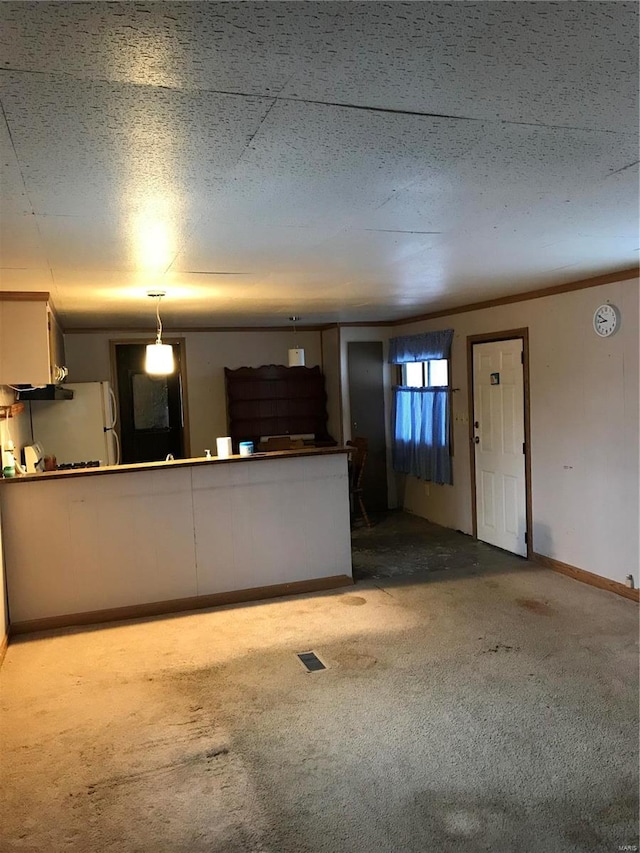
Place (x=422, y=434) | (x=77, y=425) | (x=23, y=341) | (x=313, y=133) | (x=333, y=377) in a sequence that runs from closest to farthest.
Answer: (x=313, y=133) < (x=23, y=341) < (x=77, y=425) < (x=422, y=434) < (x=333, y=377)

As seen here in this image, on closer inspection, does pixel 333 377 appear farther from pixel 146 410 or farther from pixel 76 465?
pixel 76 465

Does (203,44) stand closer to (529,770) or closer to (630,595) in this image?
(529,770)

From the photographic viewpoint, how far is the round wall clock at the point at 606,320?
4355mm

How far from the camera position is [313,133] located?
1711 millimetres

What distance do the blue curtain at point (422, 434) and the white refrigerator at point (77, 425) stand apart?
123 inches

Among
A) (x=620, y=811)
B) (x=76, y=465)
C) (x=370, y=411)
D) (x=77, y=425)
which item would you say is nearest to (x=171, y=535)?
(x=76, y=465)

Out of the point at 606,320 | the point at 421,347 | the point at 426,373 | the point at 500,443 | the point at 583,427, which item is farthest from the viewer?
the point at 426,373

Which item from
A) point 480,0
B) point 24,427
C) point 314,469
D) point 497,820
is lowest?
point 497,820

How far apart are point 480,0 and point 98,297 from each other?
4119 millimetres

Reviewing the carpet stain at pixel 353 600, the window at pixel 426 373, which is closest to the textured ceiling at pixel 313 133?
the carpet stain at pixel 353 600

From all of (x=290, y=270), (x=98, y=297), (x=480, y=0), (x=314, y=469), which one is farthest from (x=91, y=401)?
(x=480, y=0)

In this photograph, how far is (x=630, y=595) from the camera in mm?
4383

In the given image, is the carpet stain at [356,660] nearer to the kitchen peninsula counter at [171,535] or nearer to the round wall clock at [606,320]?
the kitchen peninsula counter at [171,535]

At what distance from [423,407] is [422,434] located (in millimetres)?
288
